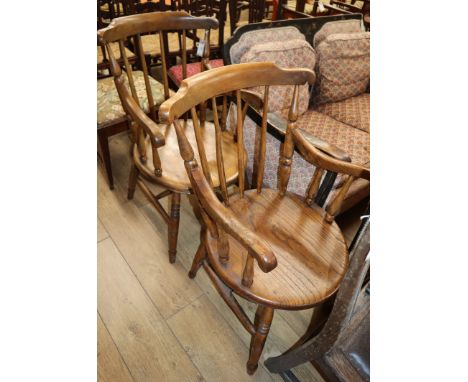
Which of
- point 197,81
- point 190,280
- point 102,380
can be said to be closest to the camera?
point 197,81

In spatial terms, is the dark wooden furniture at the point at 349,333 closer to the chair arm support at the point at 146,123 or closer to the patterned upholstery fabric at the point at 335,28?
the chair arm support at the point at 146,123

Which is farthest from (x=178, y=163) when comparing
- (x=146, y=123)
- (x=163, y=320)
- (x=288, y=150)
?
(x=163, y=320)

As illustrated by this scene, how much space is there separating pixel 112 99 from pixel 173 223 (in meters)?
0.85

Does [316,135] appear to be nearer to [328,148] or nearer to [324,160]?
[328,148]

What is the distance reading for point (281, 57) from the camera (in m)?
1.79

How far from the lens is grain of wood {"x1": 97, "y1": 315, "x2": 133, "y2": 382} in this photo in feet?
4.09

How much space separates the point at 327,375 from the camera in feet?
3.16

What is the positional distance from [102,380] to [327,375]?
87 cm

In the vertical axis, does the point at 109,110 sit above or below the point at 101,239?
above
